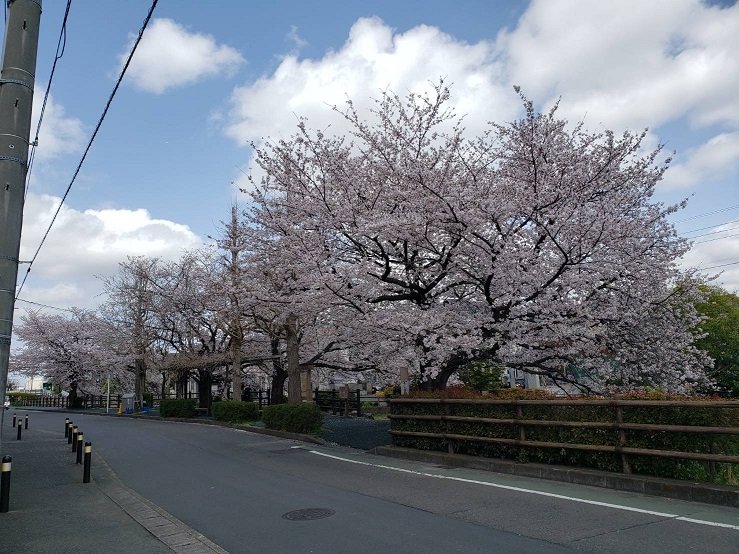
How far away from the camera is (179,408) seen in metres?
31.3

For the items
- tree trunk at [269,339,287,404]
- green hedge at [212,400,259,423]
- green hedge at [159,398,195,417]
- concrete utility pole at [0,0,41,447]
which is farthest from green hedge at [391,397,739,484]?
green hedge at [159,398,195,417]

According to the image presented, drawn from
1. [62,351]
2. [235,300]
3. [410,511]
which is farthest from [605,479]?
[62,351]

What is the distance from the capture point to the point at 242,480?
34.3 feet

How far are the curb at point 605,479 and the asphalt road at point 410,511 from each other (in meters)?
0.21

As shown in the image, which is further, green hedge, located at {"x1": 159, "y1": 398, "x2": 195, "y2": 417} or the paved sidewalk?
green hedge, located at {"x1": 159, "y1": 398, "x2": 195, "y2": 417}

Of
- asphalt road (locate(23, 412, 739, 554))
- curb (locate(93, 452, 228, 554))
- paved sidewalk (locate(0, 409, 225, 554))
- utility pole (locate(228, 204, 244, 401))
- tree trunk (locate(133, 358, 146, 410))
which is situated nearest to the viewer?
asphalt road (locate(23, 412, 739, 554))

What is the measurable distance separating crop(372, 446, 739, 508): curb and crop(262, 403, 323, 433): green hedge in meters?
6.74

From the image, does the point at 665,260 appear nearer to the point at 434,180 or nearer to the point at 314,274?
the point at 434,180

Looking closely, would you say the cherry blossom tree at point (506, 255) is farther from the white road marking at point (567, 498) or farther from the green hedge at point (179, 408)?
the green hedge at point (179, 408)

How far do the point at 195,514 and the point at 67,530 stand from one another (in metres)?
1.60

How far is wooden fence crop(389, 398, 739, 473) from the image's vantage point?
7.70 meters

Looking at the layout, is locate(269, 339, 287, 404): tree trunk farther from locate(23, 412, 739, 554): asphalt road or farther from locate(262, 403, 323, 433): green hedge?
locate(23, 412, 739, 554): asphalt road

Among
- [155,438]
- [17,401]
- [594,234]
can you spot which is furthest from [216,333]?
[17,401]

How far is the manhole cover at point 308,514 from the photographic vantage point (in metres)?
7.24
